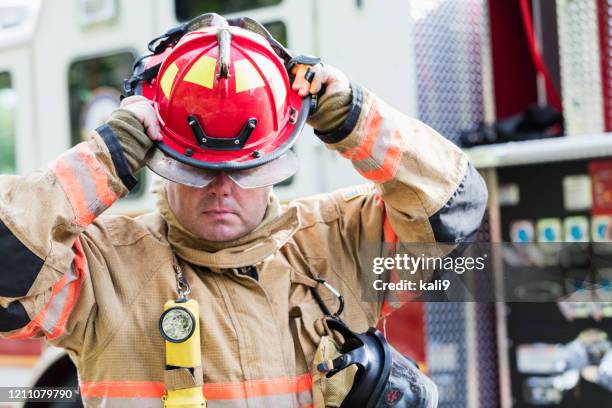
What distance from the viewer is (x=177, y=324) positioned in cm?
200

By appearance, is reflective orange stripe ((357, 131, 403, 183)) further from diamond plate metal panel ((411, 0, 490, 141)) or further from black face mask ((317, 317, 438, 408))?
diamond plate metal panel ((411, 0, 490, 141))

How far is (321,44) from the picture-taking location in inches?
137

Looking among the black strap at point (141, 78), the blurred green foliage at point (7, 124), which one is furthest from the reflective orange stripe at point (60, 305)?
the blurred green foliage at point (7, 124)

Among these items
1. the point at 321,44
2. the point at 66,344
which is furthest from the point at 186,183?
the point at 321,44

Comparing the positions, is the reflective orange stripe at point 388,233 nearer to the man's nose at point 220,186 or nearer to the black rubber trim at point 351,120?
the black rubber trim at point 351,120

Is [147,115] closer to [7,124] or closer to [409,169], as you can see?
[409,169]

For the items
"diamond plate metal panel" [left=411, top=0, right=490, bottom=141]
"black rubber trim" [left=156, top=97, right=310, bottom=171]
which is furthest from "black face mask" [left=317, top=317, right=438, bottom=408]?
"diamond plate metal panel" [left=411, top=0, right=490, bottom=141]

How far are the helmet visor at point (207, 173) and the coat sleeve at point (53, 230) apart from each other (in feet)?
0.25

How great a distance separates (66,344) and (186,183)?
49 centimetres

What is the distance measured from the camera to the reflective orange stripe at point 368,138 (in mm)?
2162

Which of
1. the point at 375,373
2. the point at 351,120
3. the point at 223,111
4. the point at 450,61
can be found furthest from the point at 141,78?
the point at 450,61

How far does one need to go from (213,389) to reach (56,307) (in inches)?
15.5

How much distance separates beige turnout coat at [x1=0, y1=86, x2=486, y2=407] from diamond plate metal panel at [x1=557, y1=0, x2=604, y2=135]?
163 cm

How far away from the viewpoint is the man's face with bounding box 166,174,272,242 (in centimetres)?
213
